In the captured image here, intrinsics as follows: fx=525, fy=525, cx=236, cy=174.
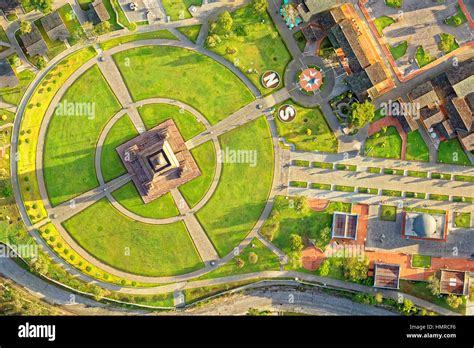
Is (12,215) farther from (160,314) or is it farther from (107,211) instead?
(160,314)

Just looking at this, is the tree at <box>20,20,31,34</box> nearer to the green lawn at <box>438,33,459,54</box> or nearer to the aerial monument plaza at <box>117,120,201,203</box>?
the aerial monument plaza at <box>117,120,201,203</box>

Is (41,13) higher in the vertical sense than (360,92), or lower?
higher

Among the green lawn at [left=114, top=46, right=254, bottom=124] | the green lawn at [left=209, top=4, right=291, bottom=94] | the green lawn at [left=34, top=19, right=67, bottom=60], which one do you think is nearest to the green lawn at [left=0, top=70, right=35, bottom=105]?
the green lawn at [left=34, top=19, right=67, bottom=60]

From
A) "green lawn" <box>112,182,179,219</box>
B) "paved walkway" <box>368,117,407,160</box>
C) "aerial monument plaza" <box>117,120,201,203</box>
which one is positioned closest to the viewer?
"aerial monument plaza" <box>117,120,201,203</box>

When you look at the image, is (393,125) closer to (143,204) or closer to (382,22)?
(382,22)

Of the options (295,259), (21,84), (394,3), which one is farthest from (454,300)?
(21,84)

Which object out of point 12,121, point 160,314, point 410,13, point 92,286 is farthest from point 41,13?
point 410,13

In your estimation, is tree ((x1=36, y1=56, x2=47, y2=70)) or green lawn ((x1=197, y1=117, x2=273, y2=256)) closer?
tree ((x1=36, y1=56, x2=47, y2=70))
